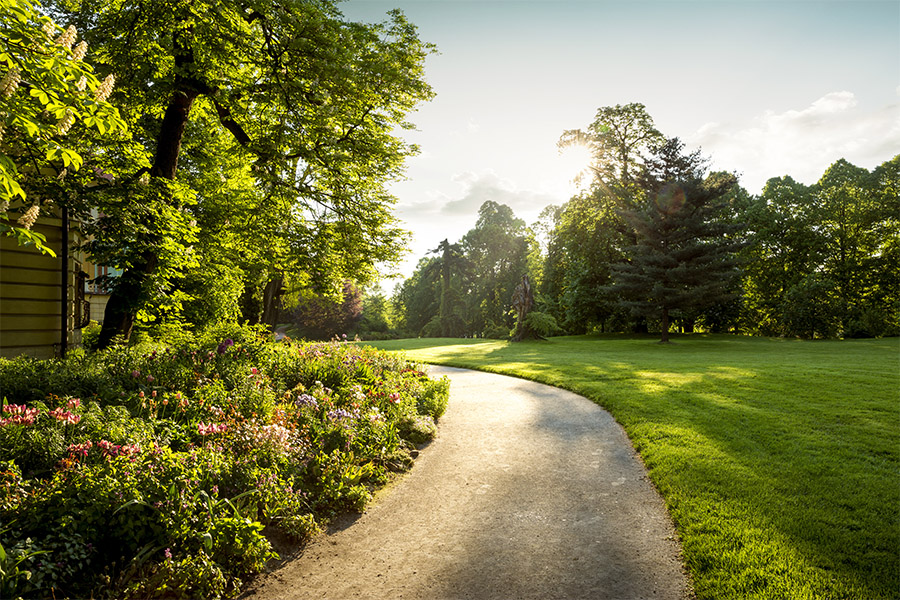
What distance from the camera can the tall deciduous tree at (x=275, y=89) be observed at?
8289 mm

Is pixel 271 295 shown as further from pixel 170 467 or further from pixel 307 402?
pixel 170 467

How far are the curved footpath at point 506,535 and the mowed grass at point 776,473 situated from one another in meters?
0.35

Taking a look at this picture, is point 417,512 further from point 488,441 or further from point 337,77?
point 337,77

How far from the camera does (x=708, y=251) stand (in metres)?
24.5

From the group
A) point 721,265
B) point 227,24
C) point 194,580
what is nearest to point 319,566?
point 194,580

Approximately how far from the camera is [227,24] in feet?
Result: 27.4

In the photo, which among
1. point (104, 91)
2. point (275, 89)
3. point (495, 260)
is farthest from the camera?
point (495, 260)

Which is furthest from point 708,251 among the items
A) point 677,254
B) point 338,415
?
point 338,415

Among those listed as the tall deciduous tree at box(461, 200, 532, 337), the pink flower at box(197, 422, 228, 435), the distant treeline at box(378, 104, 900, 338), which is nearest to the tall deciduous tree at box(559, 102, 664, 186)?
the distant treeline at box(378, 104, 900, 338)

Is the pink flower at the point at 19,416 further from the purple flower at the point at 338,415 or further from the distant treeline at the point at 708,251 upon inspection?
the distant treeline at the point at 708,251

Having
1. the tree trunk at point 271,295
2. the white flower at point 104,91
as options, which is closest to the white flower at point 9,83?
the white flower at point 104,91

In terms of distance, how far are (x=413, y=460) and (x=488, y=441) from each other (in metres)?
1.29

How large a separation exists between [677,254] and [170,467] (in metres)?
25.8

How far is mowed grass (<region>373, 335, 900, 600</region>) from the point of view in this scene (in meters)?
3.24
